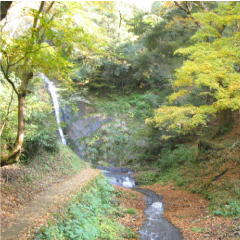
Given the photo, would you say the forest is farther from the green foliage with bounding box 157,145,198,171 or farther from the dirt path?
the dirt path

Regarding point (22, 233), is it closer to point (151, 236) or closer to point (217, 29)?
point (151, 236)

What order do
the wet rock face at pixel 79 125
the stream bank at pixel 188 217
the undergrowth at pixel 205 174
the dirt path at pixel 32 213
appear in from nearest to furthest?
the dirt path at pixel 32 213 → the stream bank at pixel 188 217 → the undergrowth at pixel 205 174 → the wet rock face at pixel 79 125

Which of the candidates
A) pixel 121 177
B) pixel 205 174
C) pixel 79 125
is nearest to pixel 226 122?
pixel 205 174

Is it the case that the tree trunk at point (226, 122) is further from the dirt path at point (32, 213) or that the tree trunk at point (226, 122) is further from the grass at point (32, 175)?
the dirt path at point (32, 213)

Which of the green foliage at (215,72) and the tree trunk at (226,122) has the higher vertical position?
the green foliage at (215,72)

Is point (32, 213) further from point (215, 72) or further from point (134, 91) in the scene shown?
point (134, 91)

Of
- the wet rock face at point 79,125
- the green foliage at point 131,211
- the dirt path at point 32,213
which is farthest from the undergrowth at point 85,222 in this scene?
the wet rock face at point 79,125

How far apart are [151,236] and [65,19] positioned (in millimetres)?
7720

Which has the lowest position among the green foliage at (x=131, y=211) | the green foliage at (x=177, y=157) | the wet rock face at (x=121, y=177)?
the wet rock face at (x=121, y=177)

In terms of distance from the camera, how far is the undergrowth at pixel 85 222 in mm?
5018

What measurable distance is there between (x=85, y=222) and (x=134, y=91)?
24426 mm

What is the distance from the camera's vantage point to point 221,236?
21.7ft

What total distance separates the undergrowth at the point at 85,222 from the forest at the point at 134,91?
223 centimetres

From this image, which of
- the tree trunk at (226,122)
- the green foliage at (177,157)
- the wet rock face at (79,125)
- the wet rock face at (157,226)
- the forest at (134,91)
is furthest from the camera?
the wet rock face at (79,125)
